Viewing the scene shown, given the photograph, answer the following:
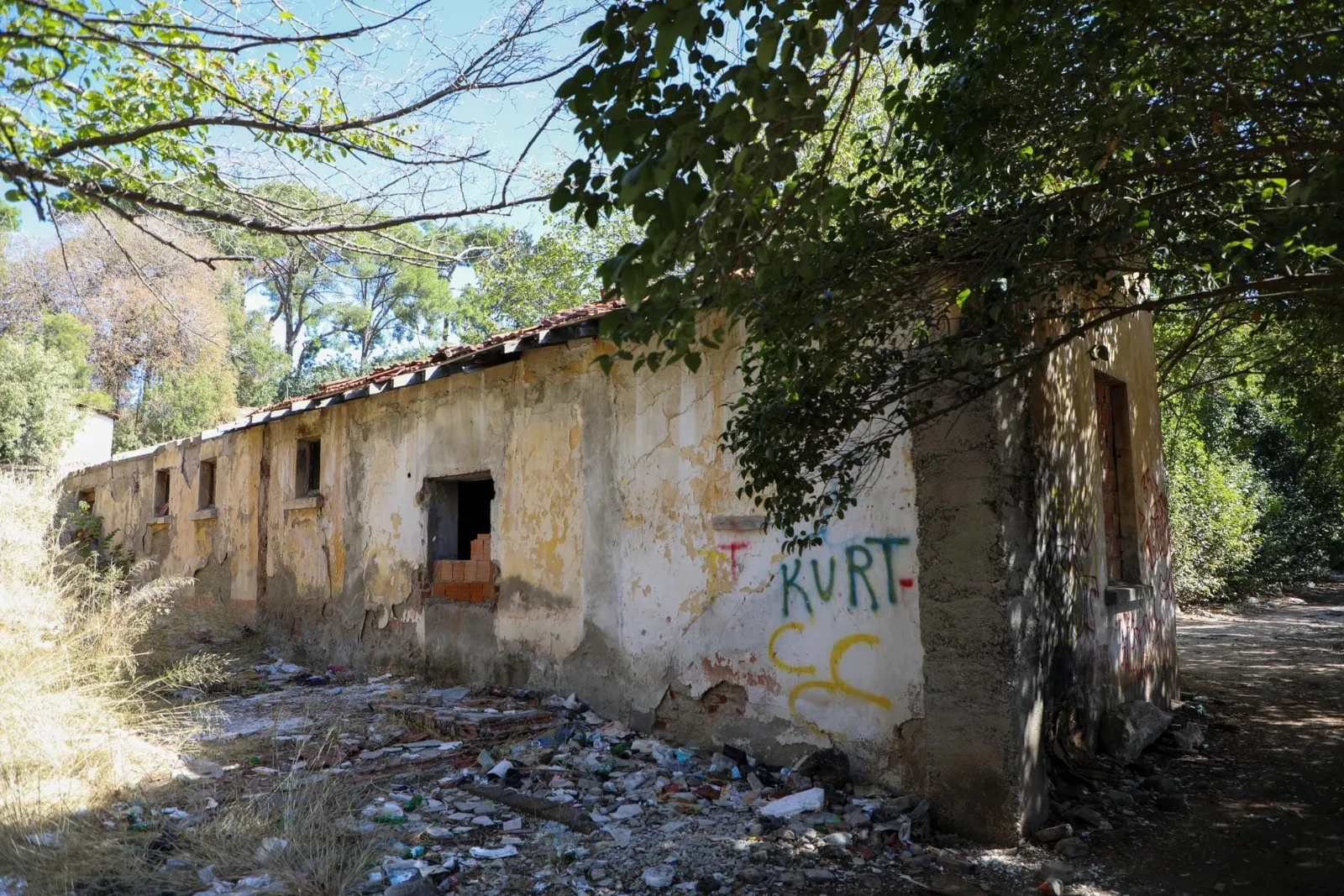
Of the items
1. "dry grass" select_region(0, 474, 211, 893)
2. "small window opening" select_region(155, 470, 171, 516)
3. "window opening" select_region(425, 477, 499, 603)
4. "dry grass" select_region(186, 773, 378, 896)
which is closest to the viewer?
"dry grass" select_region(186, 773, 378, 896)

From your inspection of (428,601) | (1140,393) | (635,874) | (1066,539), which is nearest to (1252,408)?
(1140,393)

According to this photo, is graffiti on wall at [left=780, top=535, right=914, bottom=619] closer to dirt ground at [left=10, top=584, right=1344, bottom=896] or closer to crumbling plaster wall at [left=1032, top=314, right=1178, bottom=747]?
A: crumbling plaster wall at [left=1032, top=314, right=1178, bottom=747]

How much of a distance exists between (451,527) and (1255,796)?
6.24m

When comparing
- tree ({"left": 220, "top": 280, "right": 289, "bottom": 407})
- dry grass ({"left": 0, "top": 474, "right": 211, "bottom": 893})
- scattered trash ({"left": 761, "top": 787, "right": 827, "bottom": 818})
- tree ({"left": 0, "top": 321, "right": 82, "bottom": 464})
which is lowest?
scattered trash ({"left": 761, "top": 787, "right": 827, "bottom": 818})

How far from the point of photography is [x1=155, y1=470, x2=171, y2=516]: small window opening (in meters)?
13.6

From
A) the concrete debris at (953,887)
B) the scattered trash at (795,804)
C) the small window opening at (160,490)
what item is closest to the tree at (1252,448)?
the concrete debris at (953,887)

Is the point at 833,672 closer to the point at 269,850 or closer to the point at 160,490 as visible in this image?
the point at 269,850

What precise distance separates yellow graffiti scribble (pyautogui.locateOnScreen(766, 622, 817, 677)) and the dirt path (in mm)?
1610

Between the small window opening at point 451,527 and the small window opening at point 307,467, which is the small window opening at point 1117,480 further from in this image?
the small window opening at point 307,467

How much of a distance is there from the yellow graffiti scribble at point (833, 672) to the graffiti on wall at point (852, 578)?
150 millimetres

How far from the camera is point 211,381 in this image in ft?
79.6

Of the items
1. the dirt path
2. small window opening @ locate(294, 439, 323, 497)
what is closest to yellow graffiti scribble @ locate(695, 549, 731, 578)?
the dirt path

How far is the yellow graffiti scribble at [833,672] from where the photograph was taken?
4758mm

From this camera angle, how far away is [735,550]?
215 inches
